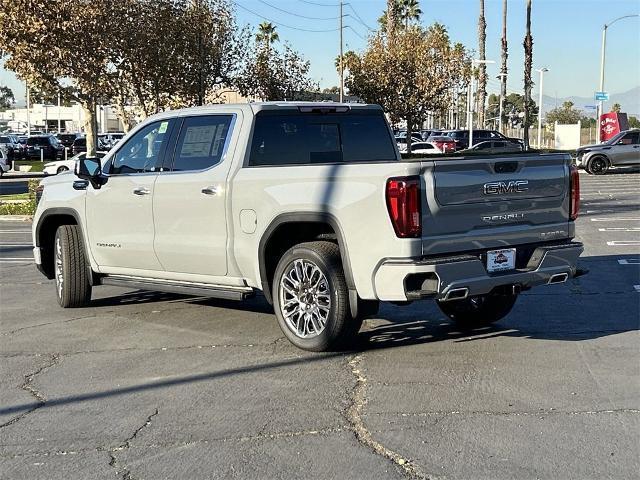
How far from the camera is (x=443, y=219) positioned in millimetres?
6297

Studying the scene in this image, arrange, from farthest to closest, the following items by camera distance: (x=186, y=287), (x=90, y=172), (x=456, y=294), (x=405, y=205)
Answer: (x=90, y=172) → (x=186, y=287) → (x=456, y=294) → (x=405, y=205)

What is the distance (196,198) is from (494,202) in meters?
2.61

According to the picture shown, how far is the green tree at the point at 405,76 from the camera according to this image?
40.6 metres

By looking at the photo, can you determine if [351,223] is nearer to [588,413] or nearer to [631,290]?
[588,413]

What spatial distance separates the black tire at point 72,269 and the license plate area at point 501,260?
14.4ft

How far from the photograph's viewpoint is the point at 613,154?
33.2m

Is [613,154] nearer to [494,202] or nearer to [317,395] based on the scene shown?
[494,202]

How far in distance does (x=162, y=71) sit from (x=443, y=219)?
21.9 m

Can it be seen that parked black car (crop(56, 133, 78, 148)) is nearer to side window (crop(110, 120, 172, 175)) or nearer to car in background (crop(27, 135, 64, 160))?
car in background (crop(27, 135, 64, 160))

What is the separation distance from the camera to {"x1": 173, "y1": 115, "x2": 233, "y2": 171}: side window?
25.2ft

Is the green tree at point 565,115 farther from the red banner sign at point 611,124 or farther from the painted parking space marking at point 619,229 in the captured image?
the painted parking space marking at point 619,229

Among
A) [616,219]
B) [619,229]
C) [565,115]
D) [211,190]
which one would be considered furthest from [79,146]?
[565,115]

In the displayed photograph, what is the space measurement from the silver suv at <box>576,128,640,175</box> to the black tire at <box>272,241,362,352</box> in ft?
92.8

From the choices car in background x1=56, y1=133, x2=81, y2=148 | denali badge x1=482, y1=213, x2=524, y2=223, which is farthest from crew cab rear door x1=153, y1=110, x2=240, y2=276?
car in background x1=56, y1=133, x2=81, y2=148
